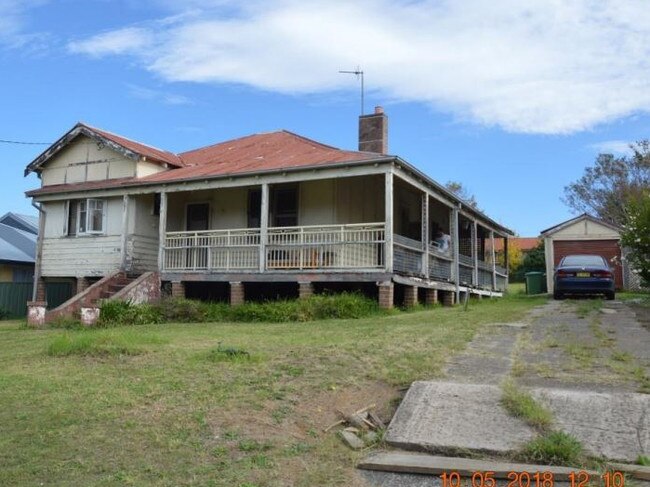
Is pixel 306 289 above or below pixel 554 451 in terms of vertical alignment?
above

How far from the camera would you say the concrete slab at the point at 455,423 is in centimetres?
466

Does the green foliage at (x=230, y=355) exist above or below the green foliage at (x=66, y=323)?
below

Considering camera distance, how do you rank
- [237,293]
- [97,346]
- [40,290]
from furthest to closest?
[40,290], [237,293], [97,346]

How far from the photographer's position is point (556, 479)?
13.4 ft

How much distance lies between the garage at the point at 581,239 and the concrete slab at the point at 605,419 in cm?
2356

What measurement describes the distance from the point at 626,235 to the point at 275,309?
951 centimetres

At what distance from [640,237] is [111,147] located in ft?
51.4

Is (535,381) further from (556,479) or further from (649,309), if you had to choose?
(649,309)

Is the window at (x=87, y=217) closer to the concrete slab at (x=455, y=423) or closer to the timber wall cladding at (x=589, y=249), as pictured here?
the concrete slab at (x=455, y=423)

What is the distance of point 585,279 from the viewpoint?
18766 millimetres

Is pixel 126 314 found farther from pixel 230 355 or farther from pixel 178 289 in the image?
pixel 230 355

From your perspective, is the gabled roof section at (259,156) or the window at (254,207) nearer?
the gabled roof section at (259,156)

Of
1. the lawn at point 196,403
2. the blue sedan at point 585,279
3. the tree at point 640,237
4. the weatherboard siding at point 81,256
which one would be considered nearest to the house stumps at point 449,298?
the blue sedan at point 585,279

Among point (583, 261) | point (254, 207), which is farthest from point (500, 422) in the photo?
point (583, 261)
